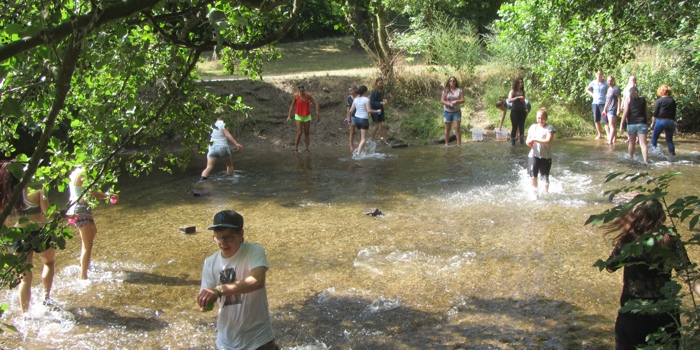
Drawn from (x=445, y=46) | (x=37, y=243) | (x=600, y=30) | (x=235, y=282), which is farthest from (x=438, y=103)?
(x=37, y=243)

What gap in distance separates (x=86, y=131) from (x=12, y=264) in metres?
2.25

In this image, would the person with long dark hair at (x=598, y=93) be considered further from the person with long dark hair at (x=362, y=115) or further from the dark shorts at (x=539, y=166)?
the dark shorts at (x=539, y=166)

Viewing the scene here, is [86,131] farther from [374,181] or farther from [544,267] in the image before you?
[374,181]

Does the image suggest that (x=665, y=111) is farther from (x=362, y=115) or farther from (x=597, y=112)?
(x=362, y=115)

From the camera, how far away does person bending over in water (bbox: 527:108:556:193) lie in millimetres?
9602

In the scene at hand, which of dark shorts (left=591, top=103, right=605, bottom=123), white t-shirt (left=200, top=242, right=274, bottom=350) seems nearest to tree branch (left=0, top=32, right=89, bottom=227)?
white t-shirt (left=200, top=242, right=274, bottom=350)

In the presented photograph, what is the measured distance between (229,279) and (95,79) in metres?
2.69

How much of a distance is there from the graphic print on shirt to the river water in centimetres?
159

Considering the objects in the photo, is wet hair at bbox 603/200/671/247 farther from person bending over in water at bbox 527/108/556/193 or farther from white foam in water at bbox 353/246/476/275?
person bending over in water at bbox 527/108/556/193

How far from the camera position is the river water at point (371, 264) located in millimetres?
5703

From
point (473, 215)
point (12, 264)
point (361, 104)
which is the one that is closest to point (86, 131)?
point (12, 264)

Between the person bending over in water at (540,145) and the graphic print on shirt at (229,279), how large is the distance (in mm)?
6714

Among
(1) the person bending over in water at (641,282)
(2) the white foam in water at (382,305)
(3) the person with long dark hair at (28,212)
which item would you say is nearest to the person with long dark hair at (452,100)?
(2) the white foam in water at (382,305)

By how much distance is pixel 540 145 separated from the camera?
9.77 meters
